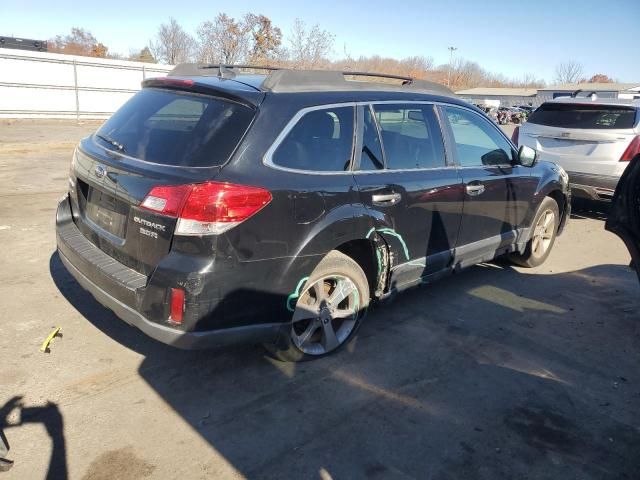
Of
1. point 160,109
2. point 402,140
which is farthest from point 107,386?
point 402,140

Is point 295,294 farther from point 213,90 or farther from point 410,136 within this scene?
point 410,136

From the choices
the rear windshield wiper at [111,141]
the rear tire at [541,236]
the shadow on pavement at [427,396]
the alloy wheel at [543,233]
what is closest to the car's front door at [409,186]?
the shadow on pavement at [427,396]

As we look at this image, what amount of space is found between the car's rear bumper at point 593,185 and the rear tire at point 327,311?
5320mm

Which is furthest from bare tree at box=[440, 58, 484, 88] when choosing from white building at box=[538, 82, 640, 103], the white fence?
the white fence

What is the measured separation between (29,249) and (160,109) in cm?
289

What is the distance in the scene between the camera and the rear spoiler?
3062 millimetres

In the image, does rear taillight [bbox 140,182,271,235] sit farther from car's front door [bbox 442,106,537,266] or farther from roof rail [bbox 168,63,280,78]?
car's front door [bbox 442,106,537,266]

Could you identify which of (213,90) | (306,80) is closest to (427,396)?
(306,80)

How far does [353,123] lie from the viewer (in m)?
3.54

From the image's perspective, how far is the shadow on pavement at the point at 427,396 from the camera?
268 centimetres

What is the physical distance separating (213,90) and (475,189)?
243 cm

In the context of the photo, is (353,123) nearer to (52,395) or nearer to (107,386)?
(107,386)

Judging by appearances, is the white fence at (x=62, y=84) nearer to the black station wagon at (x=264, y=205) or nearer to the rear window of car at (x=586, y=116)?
the rear window of car at (x=586, y=116)

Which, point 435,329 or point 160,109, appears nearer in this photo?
point 160,109
